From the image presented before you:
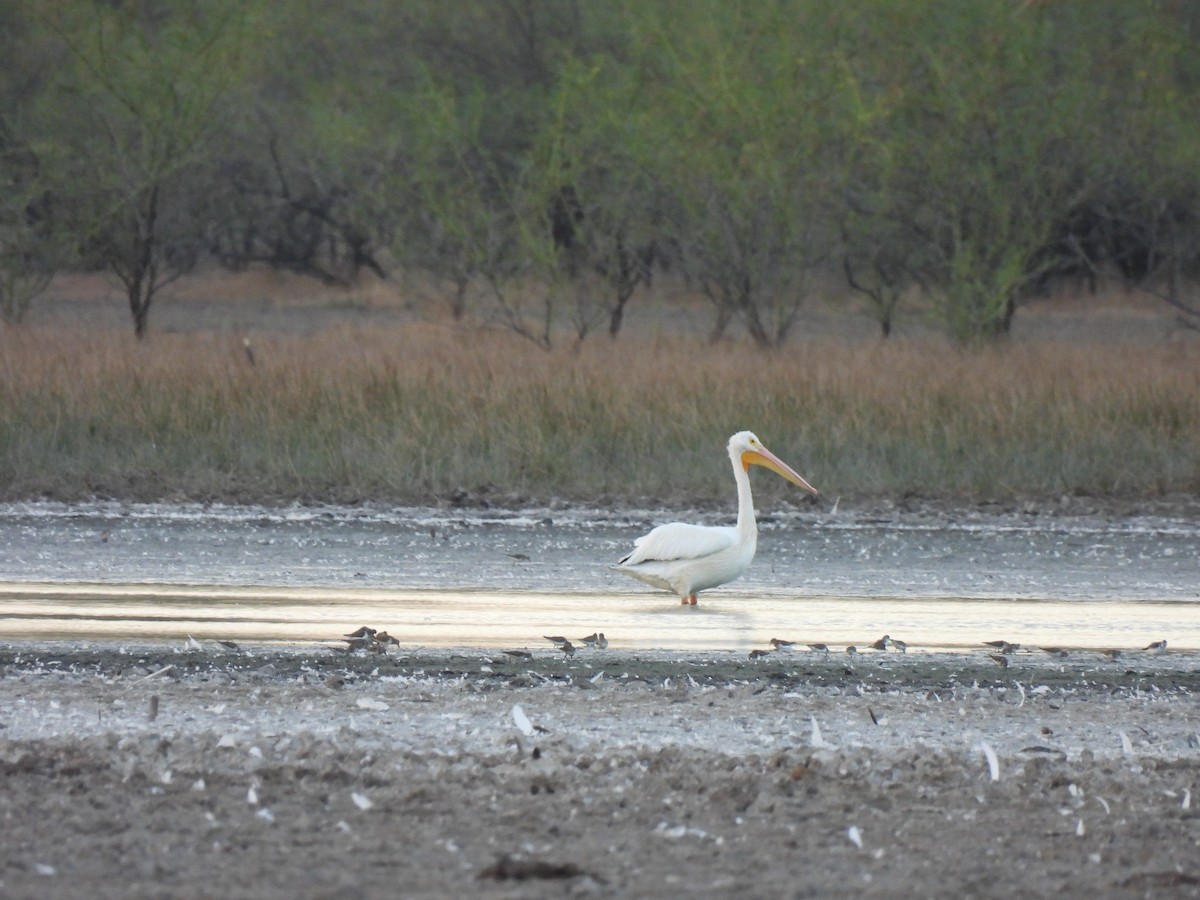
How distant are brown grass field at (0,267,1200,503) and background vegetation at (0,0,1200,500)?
50 millimetres

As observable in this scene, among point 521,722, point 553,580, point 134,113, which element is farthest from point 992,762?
point 134,113

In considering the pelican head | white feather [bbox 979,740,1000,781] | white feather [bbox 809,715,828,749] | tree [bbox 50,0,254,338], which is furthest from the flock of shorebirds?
tree [bbox 50,0,254,338]

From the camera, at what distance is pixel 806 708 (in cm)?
671

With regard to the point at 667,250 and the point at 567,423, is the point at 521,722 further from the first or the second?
the point at 667,250

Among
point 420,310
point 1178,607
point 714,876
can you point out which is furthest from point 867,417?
point 420,310

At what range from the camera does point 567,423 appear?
1543cm

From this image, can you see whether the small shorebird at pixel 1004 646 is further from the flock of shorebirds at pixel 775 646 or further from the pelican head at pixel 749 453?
the pelican head at pixel 749 453

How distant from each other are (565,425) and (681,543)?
21.4 ft

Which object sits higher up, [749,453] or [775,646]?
[749,453]

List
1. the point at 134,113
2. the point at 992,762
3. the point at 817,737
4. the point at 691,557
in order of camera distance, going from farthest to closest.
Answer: the point at 134,113 < the point at 691,557 < the point at 817,737 < the point at 992,762

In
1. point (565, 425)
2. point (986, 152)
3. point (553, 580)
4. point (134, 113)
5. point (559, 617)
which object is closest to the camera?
point (559, 617)

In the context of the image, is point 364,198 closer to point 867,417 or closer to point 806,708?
point 867,417

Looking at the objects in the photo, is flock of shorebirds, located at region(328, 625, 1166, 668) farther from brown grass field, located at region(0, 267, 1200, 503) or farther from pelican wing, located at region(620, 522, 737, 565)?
brown grass field, located at region(0, 267, 1200, 503)

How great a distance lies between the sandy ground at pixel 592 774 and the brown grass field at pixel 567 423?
20.7 ft
